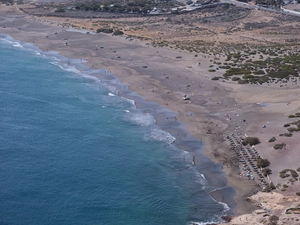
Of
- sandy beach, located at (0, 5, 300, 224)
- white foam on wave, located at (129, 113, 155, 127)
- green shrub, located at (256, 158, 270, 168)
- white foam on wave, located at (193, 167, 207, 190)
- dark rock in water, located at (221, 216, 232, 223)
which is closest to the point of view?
dark rock in water, located at (221, 216, 232, 223)

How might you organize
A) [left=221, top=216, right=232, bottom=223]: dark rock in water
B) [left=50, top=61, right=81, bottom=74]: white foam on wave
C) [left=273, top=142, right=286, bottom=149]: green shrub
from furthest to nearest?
[left=50, top=61, right=81, bottom=74]: white foam on wave < [left=273, top=142, right=286, bottom=149]: green shrub < [left=221, top=216, right=232, bottom=223]: dark rock in water

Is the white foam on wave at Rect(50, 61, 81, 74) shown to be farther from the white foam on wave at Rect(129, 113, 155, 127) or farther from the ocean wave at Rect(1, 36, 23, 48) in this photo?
the white foam on wave at Rect(129, 113, 155, 127)

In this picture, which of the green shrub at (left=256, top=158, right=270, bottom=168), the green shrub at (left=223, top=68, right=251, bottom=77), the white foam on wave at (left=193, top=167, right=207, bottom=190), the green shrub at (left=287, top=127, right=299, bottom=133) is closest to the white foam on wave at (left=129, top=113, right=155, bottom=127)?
the white foam on wave at (left=193, top=167, right=207, bottom=190)

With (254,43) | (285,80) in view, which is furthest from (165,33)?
(285,80)

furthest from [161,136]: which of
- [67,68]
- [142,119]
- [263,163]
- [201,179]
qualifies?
[67,68]

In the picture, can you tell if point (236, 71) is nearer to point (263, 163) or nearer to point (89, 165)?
point (263, 163)

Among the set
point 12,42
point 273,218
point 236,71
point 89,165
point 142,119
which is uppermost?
point 236,71

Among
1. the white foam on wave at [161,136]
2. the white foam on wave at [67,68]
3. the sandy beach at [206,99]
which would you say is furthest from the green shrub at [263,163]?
the white foam on wave at [67,68]

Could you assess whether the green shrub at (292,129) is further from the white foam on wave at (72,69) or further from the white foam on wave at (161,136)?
the white foam on wave at (72,69)
